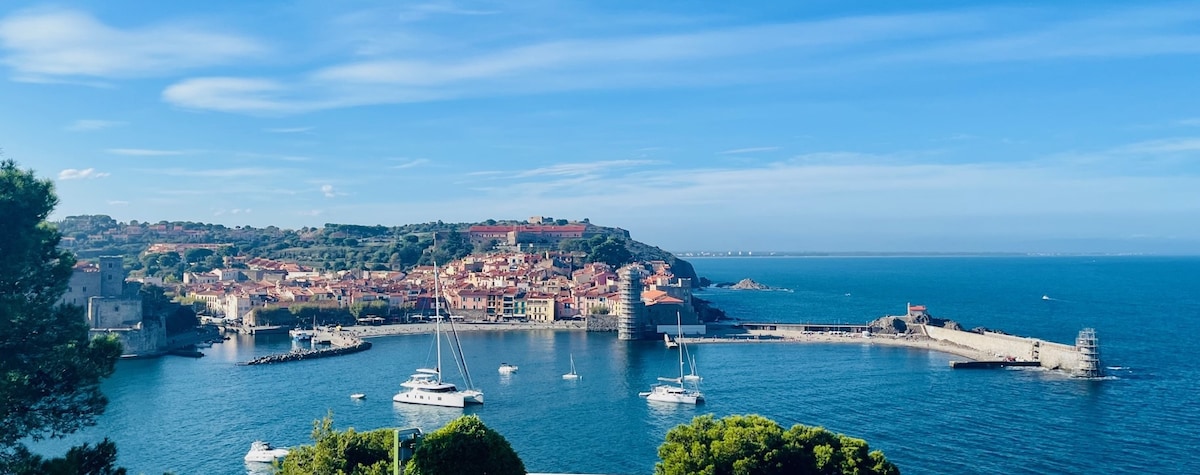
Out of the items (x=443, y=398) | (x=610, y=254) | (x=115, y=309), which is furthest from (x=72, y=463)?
(x=610, y=254)

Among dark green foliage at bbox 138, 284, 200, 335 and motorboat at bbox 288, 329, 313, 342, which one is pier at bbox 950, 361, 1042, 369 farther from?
dark green foliage at bbox 138, 284, 200, 335

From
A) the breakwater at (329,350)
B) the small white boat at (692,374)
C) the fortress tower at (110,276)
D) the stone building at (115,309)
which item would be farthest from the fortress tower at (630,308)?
the fortress tower at (110,276)

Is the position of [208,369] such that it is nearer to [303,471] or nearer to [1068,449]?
[303,471]

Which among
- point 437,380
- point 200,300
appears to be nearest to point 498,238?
point 200,300

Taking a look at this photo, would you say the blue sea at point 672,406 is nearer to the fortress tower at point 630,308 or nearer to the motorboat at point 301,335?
the motorboat at point 301,335

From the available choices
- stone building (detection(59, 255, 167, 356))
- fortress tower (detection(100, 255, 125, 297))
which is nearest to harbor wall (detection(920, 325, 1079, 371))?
stone building (detection(59, 255, 167, 356))

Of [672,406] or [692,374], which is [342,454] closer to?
[672,406]
